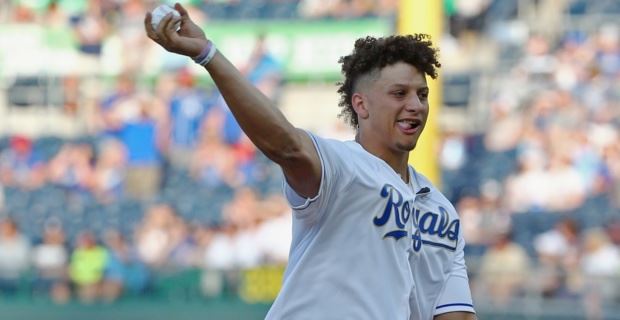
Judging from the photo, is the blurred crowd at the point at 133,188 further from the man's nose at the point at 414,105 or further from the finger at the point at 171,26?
the finger at the point at 171,26

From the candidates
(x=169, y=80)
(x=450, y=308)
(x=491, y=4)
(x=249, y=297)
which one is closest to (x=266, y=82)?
(x=169, y=80)

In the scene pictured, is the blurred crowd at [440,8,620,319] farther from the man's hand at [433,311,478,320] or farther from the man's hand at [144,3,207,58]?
the man's hand at [144,3,207,58]

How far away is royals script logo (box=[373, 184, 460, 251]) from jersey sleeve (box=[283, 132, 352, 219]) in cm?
16

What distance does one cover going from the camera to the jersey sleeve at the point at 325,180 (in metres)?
3.67

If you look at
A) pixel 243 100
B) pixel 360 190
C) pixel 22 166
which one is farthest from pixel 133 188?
pixel 243 100

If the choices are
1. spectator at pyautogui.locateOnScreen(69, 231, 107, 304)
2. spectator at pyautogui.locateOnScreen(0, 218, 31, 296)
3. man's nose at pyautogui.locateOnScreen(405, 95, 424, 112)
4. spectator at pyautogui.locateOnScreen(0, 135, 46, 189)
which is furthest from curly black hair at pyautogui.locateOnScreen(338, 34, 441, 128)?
spectator at pyautogui.locateOnScreen(0, 135, 46, 189)

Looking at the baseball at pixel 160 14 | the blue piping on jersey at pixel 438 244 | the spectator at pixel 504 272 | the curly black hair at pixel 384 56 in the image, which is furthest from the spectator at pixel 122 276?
the baseball at pixel 160 14

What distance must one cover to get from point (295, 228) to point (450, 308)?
76cm

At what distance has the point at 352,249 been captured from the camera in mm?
3854

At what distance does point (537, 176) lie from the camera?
11703 mm

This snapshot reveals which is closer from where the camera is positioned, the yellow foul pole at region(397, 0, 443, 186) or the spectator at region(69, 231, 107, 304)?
the yellow foul pole at region(397, 0, 443, 186)

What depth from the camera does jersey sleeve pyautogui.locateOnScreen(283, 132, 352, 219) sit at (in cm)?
367

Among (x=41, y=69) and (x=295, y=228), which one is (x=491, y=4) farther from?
(x=295, y=228)

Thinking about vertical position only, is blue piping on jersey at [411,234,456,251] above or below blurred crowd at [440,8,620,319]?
below
